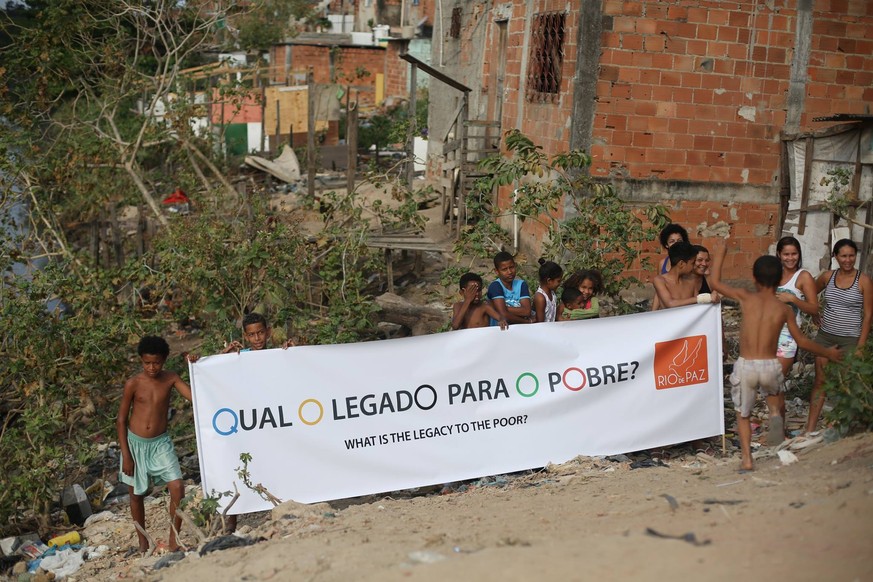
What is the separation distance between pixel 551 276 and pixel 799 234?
5.68 metres

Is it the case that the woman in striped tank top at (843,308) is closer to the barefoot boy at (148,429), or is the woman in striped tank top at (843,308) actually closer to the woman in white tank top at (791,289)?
the woman in white tank top at (791,289)

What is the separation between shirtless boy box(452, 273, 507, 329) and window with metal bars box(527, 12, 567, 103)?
212 inches

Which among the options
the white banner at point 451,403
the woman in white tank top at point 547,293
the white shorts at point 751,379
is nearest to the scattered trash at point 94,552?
the white banner at point 451,403

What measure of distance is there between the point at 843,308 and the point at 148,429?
491 centimetres

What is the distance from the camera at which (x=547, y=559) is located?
4250 millimetres

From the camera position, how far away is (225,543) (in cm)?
562

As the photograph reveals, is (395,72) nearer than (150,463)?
No

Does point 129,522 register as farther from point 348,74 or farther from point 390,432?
point 348,74

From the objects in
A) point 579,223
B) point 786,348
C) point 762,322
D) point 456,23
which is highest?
point 456,23

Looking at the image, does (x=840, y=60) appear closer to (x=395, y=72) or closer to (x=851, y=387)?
(x=851, y=387)

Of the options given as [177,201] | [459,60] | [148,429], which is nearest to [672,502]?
[148,429]

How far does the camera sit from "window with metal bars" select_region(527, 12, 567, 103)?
1203 centimetres

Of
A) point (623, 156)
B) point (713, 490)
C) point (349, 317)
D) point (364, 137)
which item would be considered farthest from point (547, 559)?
point (364, 137)

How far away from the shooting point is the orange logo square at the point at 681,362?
6.94 metres
